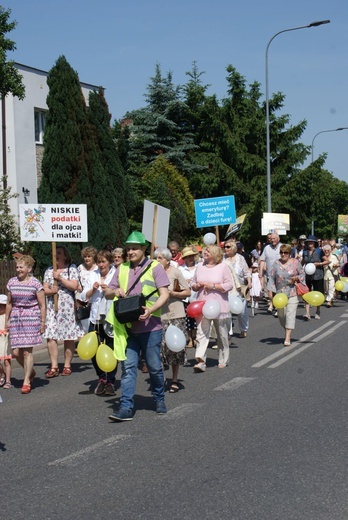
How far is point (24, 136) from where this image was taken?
30.8 m

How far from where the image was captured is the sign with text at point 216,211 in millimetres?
19531

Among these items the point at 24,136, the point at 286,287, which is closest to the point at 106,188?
the point at 24,136

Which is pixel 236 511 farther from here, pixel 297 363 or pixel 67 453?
pixel 297 363

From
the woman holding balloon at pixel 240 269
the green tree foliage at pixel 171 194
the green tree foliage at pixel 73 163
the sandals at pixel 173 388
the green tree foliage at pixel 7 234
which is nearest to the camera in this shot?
the sandals at pixel 173 388

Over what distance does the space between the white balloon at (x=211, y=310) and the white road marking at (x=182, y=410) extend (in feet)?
7.64

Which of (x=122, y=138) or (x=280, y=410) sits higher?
(x=122, y=138)

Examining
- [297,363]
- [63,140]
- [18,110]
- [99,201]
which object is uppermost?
[18,110]

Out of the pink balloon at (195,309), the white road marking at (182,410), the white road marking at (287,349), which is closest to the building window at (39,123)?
the white road marking at (287,349)

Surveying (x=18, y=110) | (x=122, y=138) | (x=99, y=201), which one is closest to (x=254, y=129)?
(x=122, y=138)

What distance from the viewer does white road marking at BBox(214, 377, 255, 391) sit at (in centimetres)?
953

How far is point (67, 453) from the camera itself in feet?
21.5

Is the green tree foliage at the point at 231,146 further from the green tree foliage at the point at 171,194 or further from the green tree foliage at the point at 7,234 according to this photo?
the green tree foliage at the point at 7,234

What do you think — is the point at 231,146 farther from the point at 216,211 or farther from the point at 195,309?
the point at 195,309

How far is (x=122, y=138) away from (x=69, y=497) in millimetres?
27811
